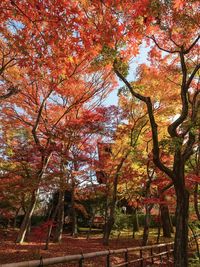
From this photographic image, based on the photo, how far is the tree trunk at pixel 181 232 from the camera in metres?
9.33

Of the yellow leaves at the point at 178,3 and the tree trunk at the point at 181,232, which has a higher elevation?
the yellow leaves at the point at 178,3

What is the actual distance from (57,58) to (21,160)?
30.7 ft

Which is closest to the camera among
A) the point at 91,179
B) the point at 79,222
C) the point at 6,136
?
the point at 6,136

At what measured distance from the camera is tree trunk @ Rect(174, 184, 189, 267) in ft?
30.6

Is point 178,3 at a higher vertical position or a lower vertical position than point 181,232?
higher

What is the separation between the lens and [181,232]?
31.5 ft

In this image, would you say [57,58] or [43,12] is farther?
[57,58]

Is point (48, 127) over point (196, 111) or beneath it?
over

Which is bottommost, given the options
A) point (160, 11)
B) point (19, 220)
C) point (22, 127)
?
point (19, 220)

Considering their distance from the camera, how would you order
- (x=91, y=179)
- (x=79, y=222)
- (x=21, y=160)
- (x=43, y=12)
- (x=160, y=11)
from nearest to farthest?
(x=43, y=12)
(x=160, y=11)
(x=21, y=160)
(x=91, y=179)
(x=79, y=222)

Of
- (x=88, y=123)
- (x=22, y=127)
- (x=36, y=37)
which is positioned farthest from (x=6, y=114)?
(x=36, y=37)

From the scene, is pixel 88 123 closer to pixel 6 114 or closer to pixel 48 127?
pixel 48 127

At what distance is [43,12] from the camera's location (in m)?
6.93

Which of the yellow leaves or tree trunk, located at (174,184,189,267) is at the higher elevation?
the yellow leaves
